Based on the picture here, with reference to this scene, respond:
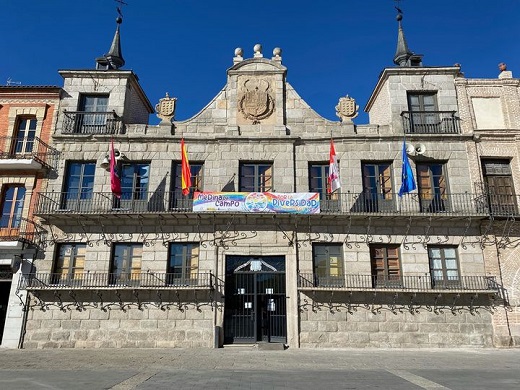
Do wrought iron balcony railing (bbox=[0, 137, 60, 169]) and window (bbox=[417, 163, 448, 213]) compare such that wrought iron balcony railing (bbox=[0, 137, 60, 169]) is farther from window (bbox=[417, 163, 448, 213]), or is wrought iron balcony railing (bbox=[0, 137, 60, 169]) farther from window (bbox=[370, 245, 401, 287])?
window (bbox=[417, 163, 448, 213])

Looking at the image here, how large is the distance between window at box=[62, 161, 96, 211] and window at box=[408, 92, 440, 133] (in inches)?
A: 582

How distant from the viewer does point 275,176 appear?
17.3 m

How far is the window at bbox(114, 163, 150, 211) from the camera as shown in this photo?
673 inches

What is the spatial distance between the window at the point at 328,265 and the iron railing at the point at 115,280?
14.4 feet

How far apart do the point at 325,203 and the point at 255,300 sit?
16.5 feet

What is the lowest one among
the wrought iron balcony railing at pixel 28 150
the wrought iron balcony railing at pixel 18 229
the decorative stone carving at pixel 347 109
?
the wrought iron balcony railing at pixel 18 229

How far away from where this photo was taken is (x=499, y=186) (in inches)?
684

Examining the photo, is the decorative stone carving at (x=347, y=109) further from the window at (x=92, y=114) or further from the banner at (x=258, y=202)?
the window at (x=92, y=114)

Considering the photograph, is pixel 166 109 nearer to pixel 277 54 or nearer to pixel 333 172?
pixel 277 54

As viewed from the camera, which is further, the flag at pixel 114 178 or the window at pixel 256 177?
the window at pixel 256 177

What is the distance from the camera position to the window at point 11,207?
1697cm

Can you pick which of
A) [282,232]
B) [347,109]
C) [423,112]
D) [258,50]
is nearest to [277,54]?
[258,50]

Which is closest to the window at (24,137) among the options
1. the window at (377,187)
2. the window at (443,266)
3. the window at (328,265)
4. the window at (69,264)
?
the window at (69,264)

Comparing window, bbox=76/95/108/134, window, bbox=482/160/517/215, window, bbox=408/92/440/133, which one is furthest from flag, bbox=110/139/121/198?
window, bbox=482/160/517/215
